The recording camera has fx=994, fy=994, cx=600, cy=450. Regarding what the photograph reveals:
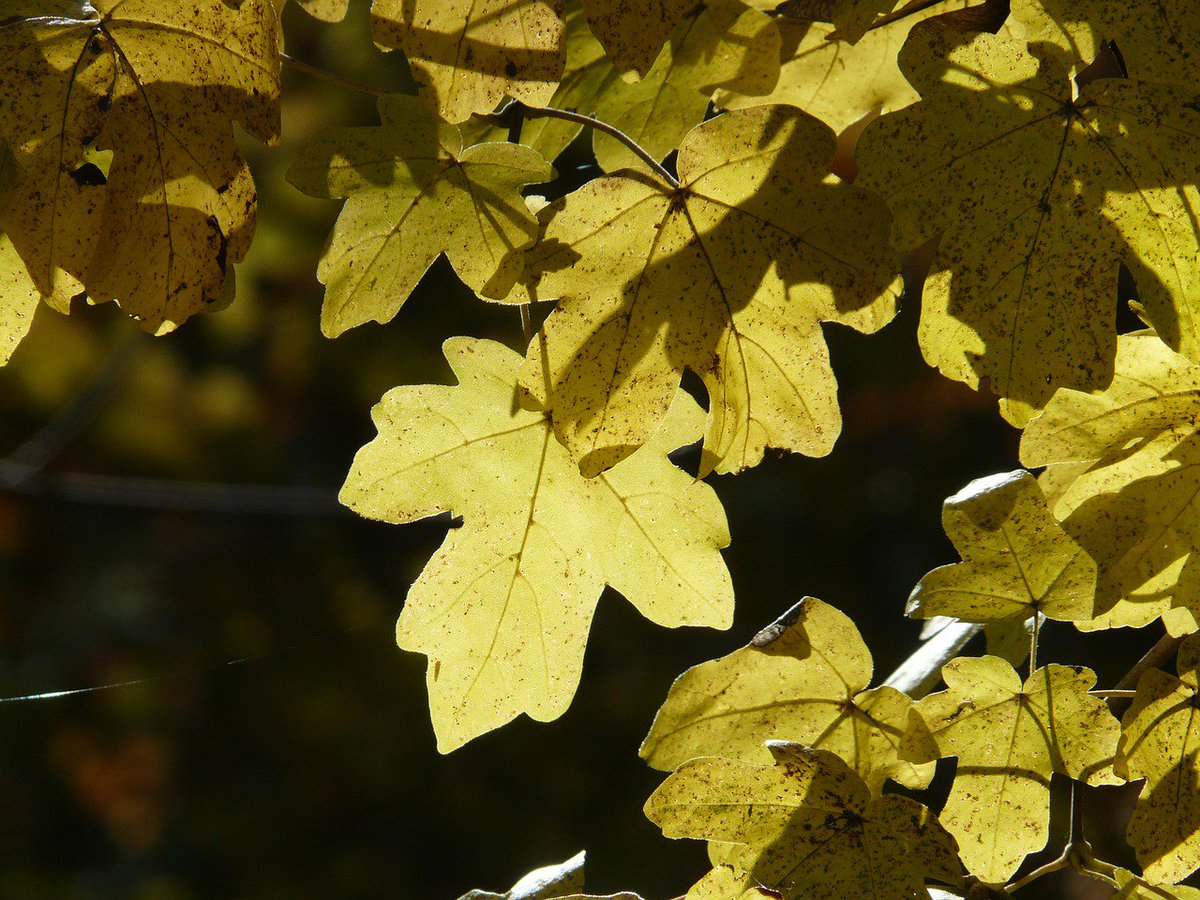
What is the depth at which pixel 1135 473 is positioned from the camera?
0.54m

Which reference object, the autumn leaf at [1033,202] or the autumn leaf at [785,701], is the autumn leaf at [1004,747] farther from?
the autumn leaf at [1033,202]

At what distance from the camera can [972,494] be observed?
55cm

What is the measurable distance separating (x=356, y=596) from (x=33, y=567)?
5.79ft

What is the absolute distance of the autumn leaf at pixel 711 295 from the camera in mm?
488

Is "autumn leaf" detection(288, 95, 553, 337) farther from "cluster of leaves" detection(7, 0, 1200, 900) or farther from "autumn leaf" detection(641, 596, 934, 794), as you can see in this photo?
"autumn leaf" detection(641, 596, 934, 794)

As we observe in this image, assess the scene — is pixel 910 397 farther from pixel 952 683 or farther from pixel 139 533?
pixel 952 683

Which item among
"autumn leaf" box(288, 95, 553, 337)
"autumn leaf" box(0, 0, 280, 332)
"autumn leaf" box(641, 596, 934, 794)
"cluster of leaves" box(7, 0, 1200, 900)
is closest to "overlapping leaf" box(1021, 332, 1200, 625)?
"cluster of leaves" box(7, 0, 1200, 900)

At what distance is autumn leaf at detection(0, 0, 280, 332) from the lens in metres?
0.48

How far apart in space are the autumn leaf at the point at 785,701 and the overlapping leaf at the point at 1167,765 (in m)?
0.13

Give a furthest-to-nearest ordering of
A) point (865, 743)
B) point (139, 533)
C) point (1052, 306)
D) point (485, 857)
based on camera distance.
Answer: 1. point (139, 533)
2. point (485, 857)
3. point (865, 743)
4. point (1052, 306)

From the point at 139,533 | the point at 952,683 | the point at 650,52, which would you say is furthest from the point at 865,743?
the point at 139,533

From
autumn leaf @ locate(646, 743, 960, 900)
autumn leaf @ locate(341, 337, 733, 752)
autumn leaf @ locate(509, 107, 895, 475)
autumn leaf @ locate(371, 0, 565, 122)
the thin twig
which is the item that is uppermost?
autumn leaf @ locate(371, 0, 565, 122)

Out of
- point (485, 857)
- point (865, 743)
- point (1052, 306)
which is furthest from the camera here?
point (485, 857)

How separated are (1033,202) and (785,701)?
1.01 ft
